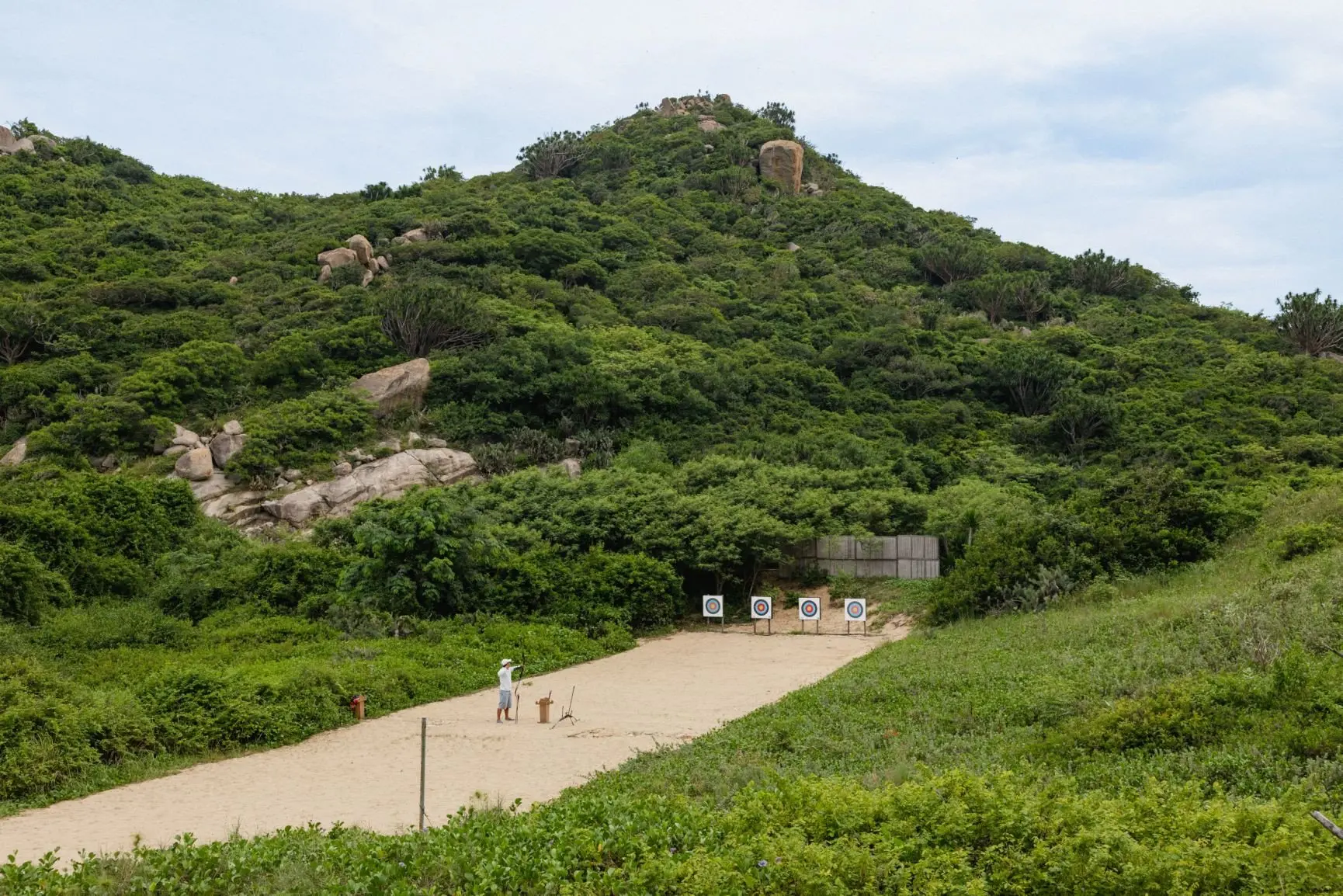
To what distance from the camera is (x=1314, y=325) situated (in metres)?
41.1

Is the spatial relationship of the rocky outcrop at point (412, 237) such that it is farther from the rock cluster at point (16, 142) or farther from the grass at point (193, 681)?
the grass at point (193, 681)

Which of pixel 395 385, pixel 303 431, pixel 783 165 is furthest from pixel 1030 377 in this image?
pixel 783 165

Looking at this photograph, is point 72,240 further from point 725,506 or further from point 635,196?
point 725,506

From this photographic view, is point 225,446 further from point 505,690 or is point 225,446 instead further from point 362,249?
point 505,690

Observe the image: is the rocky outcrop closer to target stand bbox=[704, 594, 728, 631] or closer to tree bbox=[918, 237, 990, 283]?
tree bbox=[918, 237, 990, 283]

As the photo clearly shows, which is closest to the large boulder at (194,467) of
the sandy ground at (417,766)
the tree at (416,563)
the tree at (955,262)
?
the tree at (416,563)

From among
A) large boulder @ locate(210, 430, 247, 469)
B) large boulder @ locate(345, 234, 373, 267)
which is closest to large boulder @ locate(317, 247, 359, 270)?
large boulder @ locate(345, 234, 373, 267)

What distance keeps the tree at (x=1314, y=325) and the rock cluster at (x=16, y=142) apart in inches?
2486

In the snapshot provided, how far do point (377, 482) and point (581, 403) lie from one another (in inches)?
304

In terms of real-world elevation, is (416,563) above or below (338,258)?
below

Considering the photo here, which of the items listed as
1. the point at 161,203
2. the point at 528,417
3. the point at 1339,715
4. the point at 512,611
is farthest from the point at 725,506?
the point at 161,203

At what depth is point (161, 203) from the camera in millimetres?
52344

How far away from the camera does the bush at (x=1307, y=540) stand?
15516 millimetres

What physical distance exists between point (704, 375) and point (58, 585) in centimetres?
2154
